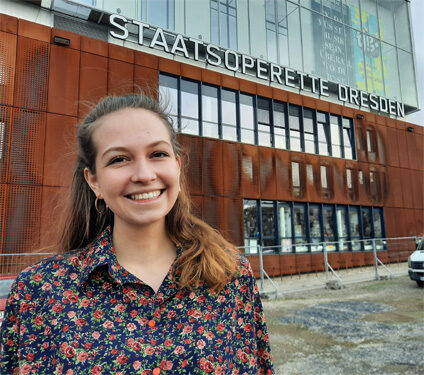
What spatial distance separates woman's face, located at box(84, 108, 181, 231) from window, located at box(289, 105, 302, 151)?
53.3ft

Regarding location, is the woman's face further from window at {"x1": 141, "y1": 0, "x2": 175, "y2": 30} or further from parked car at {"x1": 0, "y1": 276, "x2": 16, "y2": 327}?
window at {"x1": 141, "y1": 0, "x2": 175, "y2": 30}

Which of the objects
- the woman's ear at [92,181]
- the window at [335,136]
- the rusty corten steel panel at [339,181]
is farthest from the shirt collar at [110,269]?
the window at [335,136]

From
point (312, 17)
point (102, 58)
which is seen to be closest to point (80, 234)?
point (102, 58)

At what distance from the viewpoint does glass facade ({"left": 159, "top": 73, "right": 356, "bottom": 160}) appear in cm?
1480

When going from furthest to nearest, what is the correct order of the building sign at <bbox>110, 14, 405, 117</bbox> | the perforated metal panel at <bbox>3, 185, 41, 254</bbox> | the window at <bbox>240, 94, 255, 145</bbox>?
the window at <bbox>240, 94, 255, 145</bbox>
the building sign at <bbox>110, 14, 405, 117</bbox>
the perforated metal panel at <bbox>3, 185, 41, 254</bbox>

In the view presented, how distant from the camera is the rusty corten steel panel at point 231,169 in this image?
14.8 meters

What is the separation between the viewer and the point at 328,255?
17.0 m

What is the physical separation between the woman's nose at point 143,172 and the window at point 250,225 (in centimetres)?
1360

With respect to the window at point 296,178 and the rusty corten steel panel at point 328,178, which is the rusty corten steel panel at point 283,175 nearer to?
the window at point 296,178

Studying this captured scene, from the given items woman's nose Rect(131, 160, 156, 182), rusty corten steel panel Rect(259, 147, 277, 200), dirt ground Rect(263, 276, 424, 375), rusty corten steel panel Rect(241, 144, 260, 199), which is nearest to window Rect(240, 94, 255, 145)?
rusty corten steel panel Rect(241, 144, 260, 199)

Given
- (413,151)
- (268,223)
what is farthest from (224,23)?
(413,151)

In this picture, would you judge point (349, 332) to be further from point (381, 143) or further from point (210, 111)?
point (381, 143)

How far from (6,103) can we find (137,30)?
21.4 feet

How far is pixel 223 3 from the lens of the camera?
17594mm
